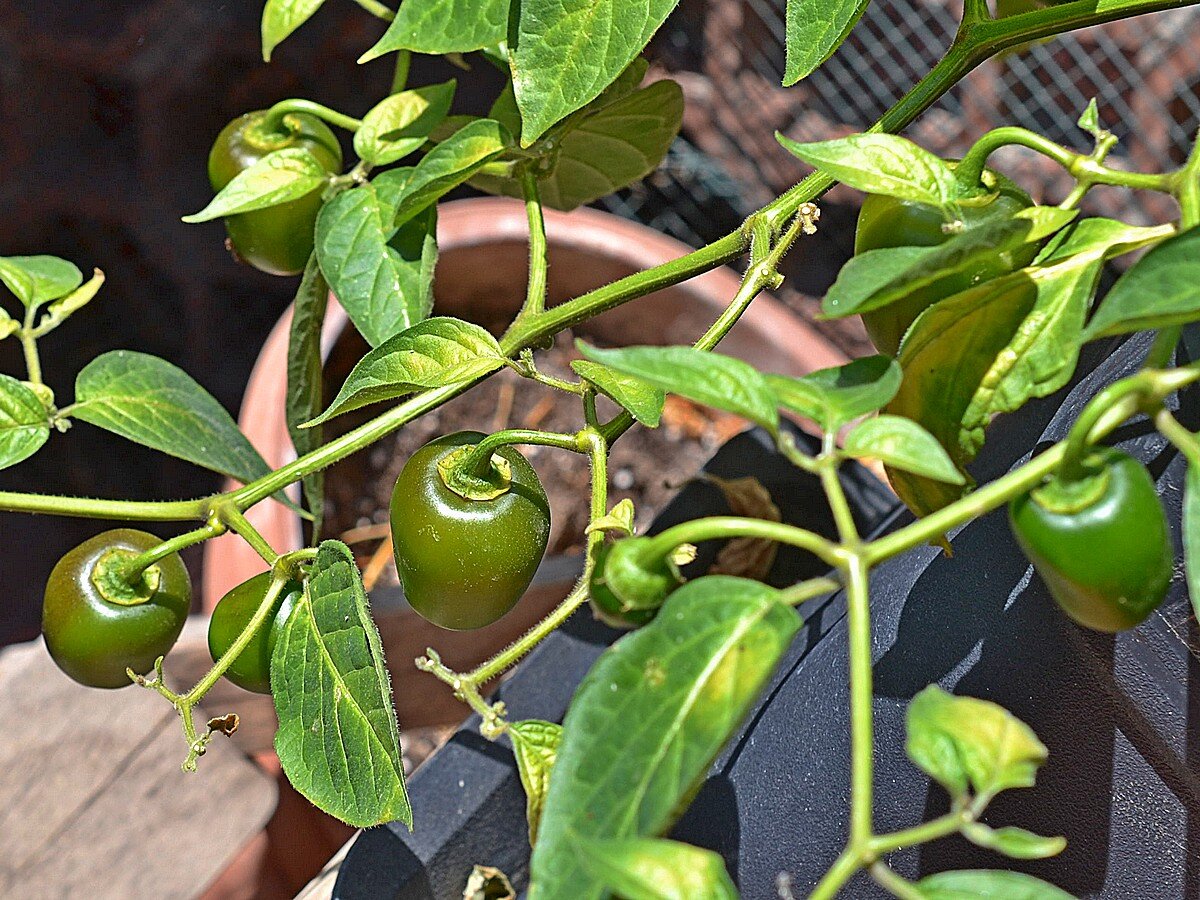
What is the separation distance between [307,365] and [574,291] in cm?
52

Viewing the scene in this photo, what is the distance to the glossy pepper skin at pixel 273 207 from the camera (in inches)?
21.2

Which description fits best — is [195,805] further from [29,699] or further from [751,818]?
[751,818]

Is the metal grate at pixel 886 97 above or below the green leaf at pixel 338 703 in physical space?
below

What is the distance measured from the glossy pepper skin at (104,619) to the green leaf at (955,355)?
1.03 ft

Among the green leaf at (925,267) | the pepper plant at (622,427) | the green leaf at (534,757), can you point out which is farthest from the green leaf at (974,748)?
the green leaf at (534,757)

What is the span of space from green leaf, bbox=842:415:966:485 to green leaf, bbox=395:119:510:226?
0.25 meters

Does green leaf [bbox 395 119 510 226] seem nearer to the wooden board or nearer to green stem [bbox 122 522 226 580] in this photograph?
green stem [bbox 122 522 226 580]

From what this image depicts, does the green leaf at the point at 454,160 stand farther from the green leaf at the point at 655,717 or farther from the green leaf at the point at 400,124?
the green leaf at the point at 655,717

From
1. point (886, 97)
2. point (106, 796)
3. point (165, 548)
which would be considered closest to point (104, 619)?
point (165, 548)

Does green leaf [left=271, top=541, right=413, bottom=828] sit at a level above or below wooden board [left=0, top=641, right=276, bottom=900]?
above

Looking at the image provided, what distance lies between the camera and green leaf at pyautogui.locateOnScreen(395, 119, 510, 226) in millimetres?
479

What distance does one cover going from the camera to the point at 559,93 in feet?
1.33

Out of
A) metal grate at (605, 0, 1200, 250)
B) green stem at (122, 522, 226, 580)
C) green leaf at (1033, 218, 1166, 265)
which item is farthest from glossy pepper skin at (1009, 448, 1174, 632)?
metal grate at (605, 0, 1200, 250)

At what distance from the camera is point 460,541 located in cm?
42
